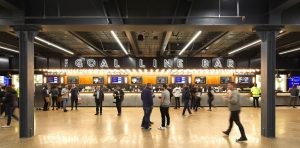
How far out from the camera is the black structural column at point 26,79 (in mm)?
9367

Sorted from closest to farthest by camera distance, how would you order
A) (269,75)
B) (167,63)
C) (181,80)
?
(269,75) < (167,63) < (181,80)

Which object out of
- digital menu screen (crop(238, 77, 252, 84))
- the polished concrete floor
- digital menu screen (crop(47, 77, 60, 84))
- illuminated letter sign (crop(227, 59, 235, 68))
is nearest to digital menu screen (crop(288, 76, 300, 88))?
digital menu screen (crop(238, 77, 252, 84))

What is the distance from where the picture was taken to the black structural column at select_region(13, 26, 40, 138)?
9.37 metres

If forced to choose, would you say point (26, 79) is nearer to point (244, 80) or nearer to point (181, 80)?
point (181, 80)

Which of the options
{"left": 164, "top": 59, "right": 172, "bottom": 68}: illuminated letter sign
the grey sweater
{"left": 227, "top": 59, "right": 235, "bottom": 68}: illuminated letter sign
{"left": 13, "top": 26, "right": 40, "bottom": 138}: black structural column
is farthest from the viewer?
{"left": 227, "top": 59, "right": 235, "bottom": 68}: illuminated letter sign

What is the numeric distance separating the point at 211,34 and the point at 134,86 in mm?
10446

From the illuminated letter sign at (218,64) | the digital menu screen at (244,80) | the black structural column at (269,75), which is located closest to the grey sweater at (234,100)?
the black structural column at (269,75)

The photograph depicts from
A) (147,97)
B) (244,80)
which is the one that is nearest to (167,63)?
(147,97)

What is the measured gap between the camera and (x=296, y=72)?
85.5 feet

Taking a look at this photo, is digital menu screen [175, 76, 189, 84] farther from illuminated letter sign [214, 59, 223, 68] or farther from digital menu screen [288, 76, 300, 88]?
digital menu screen [288, 76, 300, 88]

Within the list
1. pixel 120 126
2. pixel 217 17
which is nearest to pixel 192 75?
pixel 120 126

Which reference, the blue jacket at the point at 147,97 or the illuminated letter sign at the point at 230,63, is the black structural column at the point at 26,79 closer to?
the blue jacket at the point at 147,97

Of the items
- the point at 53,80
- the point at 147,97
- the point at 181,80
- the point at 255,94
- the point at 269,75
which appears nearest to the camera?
the point at 269,75

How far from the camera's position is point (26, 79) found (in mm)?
9438
